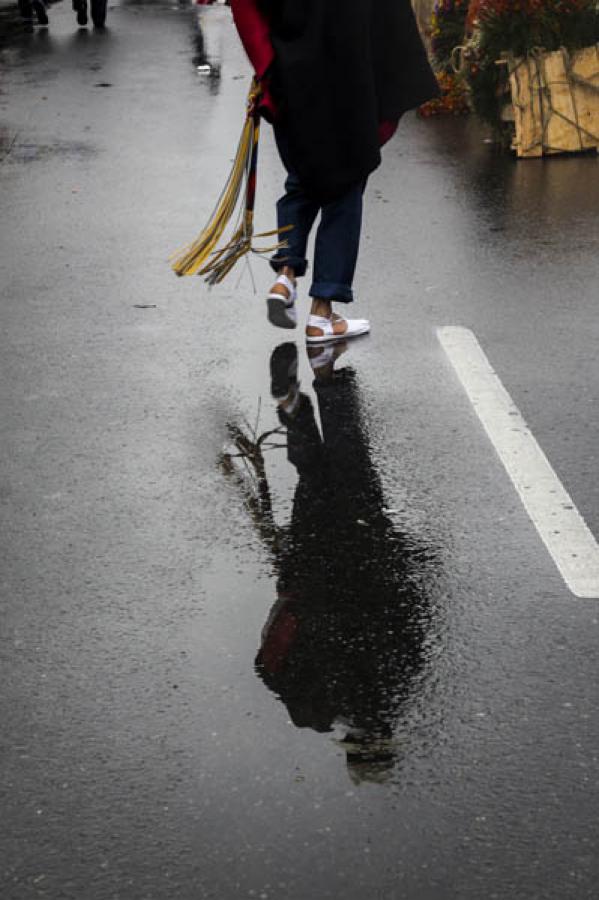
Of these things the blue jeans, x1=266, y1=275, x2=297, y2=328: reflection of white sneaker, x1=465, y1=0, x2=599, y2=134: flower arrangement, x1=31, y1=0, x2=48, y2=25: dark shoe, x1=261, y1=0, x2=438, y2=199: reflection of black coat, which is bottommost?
x1=31, y1=0, x2=48, y2=25: dark shoe

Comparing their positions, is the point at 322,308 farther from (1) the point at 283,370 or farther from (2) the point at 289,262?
(1) the point at 283,370

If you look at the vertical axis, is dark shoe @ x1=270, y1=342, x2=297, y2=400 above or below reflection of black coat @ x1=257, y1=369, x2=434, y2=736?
below

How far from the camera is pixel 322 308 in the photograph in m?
6.51

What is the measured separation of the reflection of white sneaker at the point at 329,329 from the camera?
643 cm

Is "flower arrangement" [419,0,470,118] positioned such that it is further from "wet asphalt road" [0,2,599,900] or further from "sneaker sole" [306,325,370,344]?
"sneaker sole" [306,325,370,344]

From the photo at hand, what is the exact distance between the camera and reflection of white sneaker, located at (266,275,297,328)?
6.51 metres

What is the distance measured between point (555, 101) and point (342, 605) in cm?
692

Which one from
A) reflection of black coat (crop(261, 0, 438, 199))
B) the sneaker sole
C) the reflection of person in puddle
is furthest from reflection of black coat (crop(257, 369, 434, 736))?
reflection of black coat (crop(261, 0, 438, 199))

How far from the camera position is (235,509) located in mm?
4754

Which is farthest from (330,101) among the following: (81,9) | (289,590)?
(81,9)

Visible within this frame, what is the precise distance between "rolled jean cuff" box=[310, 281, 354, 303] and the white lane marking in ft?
1.38

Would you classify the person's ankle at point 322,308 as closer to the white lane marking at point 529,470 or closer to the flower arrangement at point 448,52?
the white lane marking at point 529,470

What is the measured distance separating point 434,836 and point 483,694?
1.94ft

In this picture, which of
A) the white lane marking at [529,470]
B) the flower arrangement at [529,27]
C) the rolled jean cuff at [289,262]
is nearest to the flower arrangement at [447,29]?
the flower arrangement at [529,27]
